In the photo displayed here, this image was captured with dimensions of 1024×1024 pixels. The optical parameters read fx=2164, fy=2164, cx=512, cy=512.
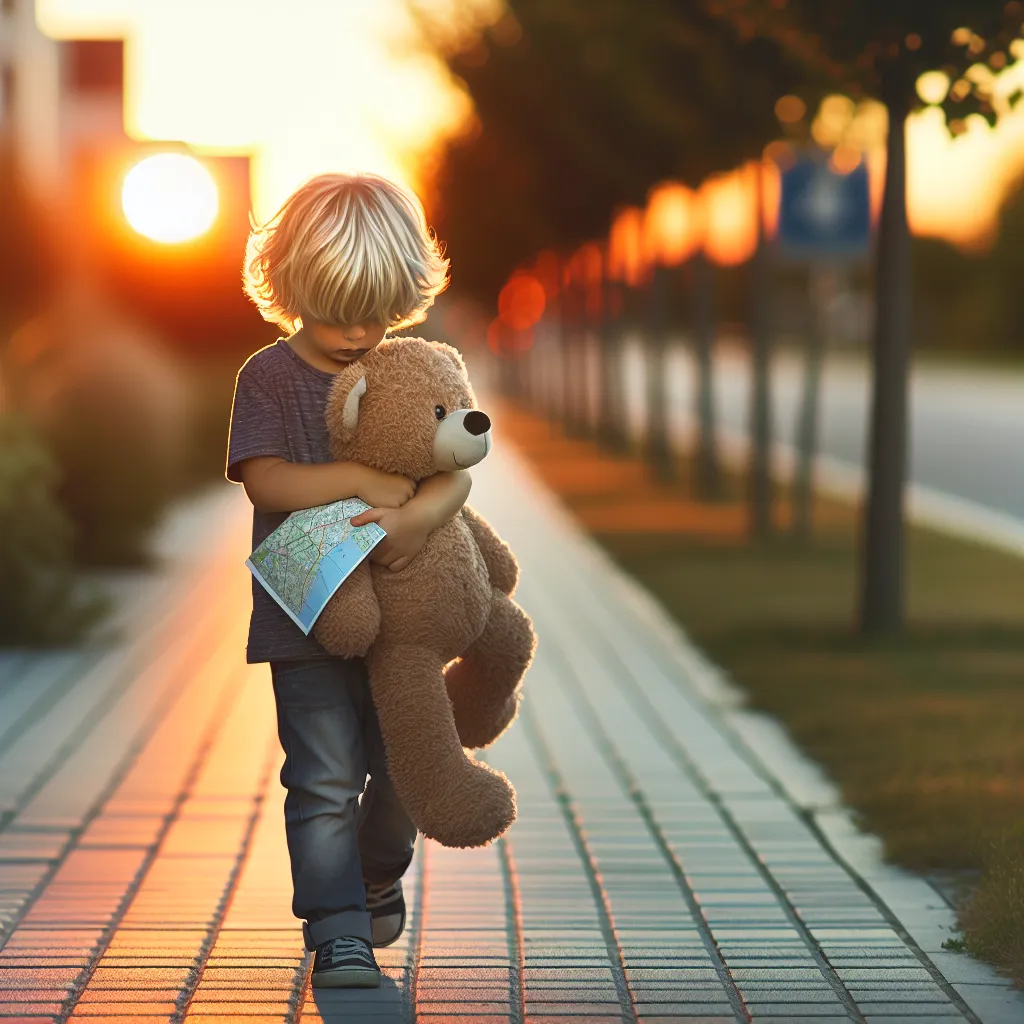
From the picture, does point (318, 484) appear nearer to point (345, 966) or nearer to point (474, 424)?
point (474, 424)

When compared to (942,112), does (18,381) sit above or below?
below

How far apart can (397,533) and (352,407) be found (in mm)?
264

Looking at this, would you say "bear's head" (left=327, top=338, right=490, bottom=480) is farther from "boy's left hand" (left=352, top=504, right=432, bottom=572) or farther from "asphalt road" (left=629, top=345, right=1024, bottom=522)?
"asphalt road" (left=629, top=345, right=1024, bottom=522)

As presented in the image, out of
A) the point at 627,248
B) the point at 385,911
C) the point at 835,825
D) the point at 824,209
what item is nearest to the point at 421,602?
the point at 385,911

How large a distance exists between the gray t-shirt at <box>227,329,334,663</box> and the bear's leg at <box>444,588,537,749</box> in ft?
1.36

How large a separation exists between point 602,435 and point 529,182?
410 centimetres

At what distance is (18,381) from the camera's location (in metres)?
14.9

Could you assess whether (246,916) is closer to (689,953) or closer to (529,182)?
(689,953)

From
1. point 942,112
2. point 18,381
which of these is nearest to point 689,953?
point 942,112

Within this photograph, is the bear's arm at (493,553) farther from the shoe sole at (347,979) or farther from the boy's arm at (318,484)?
the shoe sole at (347,979)

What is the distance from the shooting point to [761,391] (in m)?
15.7

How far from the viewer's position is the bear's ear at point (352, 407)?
421cm

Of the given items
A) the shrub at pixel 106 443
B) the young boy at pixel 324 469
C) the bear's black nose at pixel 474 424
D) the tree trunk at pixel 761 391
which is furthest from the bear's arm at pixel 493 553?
the tree trunk at pixel 761 391

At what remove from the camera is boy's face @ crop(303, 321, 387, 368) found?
4.30 metres
